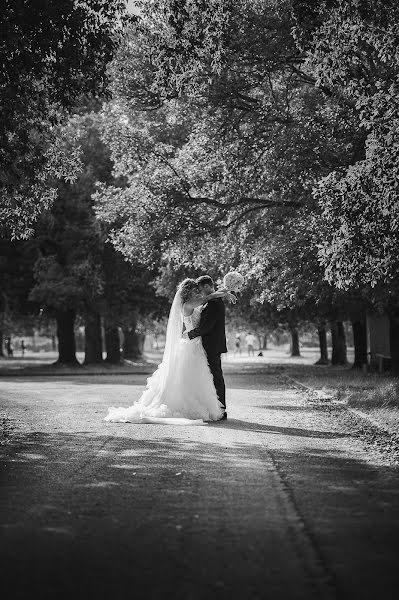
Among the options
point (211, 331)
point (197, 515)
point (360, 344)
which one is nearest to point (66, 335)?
point (360, 344)

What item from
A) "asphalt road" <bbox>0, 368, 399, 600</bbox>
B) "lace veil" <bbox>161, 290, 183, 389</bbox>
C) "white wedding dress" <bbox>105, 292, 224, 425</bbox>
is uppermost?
"lace veil" <bbox>161, 290, 183, 389</bbox>

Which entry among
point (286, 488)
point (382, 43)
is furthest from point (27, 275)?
point (286, 488)

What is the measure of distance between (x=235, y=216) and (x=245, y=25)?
6.38 meters

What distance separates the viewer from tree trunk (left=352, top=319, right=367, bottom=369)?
32.9 meters

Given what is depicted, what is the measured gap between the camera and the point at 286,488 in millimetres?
7211

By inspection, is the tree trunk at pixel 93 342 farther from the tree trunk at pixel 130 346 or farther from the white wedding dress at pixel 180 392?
the white wedding dress at pixel 180 392

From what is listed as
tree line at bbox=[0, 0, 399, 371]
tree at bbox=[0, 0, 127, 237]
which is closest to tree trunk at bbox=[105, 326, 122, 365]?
tree line at bbox=[0, 0, 399, 371]

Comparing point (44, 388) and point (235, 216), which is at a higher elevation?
point (235, 216)

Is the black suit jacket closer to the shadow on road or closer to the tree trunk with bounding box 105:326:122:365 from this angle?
the shadow on road

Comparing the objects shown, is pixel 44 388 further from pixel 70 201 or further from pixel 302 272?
pixel 70 201

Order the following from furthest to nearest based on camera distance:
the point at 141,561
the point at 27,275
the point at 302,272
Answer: the point at 27,275 → the point at 302,272 → the point at 141,561

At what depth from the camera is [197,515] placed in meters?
6.18

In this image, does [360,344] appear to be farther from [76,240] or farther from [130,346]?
[130,346]

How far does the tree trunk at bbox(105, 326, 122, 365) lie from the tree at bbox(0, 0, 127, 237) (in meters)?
30.6
